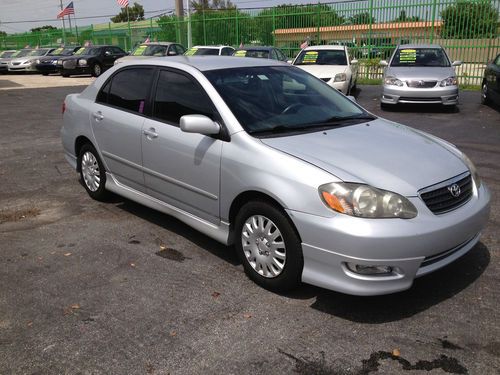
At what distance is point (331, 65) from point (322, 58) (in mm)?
654

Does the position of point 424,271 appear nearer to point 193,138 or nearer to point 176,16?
point 193,138

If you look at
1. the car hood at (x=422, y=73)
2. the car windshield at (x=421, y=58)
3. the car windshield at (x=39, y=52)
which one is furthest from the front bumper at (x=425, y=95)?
the car windshield at (x=39, y=52)

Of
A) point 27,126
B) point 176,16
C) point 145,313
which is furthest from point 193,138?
point 176,16

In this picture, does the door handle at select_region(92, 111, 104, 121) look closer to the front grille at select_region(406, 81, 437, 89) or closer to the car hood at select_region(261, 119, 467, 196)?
the car hood at select_region(261, 119, 467, 196)

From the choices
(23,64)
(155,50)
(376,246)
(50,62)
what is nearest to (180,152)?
(376,246)

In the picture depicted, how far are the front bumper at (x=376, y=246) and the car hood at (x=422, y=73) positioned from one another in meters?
8.83

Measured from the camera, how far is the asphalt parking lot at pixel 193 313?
9.50 ft

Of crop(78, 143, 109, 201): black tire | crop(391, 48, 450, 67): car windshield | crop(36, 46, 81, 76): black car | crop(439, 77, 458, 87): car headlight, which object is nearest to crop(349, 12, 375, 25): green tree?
crop(391, 48, 450, 67): car windshield

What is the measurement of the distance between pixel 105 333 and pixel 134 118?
2234 mm

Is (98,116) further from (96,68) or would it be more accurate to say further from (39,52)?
(39,52)

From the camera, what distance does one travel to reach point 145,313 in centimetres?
342

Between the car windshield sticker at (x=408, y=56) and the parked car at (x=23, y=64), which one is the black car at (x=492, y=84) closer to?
the car windshield sticker at (x=408, y=56)

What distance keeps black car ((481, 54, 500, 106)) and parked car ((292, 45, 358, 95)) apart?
3372mm

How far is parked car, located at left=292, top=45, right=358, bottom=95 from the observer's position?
13125mm
